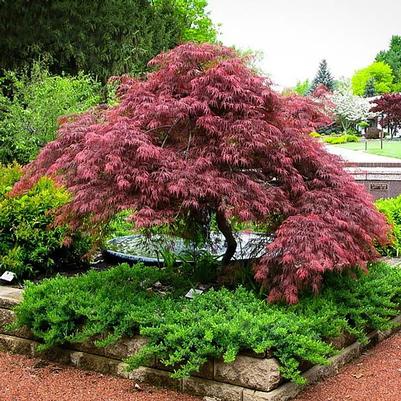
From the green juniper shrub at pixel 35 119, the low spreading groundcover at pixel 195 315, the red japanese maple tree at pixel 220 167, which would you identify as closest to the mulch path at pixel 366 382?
the low spreading groundcover at pixel 195 315

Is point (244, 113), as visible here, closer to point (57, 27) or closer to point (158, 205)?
point (158, 205)

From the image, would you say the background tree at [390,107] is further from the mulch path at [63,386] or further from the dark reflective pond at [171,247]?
the mulch path at [63,386]

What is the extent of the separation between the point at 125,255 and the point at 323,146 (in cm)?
198

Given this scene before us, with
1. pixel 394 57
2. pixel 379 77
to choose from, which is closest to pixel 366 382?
pixel 379 77

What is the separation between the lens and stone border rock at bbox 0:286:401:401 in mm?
3561

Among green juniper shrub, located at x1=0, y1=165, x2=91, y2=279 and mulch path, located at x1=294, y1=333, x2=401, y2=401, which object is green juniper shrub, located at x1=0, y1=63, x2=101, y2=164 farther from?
mulch path, located at x1=294, y1=333, x2=401, y2=401

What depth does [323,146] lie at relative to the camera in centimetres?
486

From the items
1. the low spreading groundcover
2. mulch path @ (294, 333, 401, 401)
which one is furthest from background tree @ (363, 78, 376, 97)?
mulch path @ (294, 333, 401, 401)

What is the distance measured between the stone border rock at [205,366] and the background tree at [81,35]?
13035mm

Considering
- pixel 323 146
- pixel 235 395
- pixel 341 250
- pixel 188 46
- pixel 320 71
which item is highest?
pixel 320 71

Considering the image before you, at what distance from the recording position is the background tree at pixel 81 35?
1697 cm

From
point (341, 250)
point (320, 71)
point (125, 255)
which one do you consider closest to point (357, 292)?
point (341, 250)

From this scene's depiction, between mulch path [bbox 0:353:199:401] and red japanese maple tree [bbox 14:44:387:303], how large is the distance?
988 millimetres

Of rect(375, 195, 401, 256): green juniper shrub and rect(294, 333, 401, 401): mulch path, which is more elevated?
rect(375, 195, 401, 256): green juniper shrub
